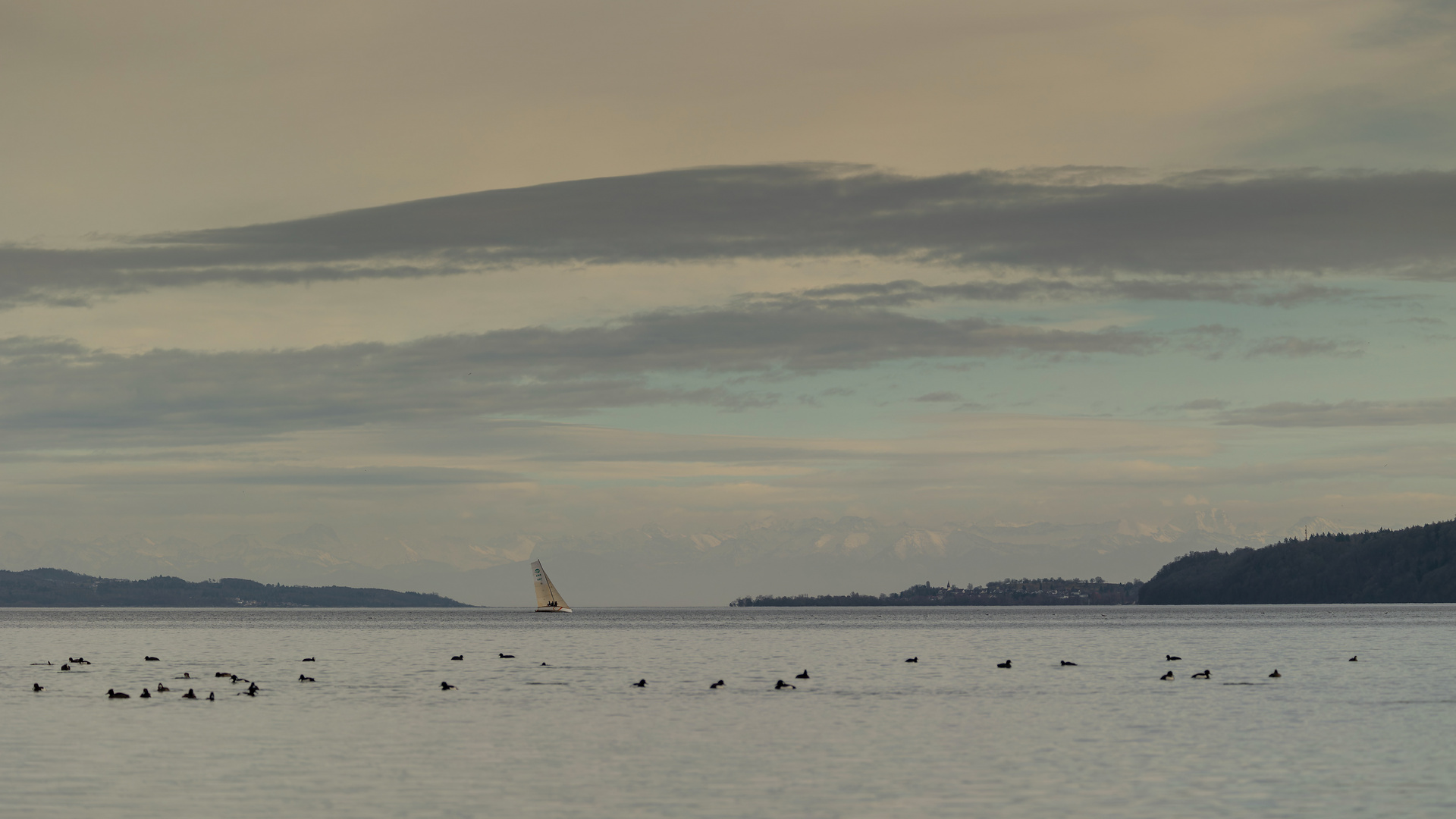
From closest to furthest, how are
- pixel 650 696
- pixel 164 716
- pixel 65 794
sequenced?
pixel 65 794, pixel 164 716, pixel 650 696

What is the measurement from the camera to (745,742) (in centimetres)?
Result: 5600

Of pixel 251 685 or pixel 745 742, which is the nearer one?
pixel 745 742

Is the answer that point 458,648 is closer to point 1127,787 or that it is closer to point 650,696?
point 650,696

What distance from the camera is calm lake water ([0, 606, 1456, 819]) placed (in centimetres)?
4116

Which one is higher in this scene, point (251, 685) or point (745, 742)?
point (251, 685)

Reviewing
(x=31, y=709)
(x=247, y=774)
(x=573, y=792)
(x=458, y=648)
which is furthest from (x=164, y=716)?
(x=458, y=648)

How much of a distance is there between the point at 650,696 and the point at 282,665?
49932mm

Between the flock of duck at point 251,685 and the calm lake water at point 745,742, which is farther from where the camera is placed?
the flock of duck at point 251,685

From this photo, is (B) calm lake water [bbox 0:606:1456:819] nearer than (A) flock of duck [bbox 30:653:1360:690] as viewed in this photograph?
Yes

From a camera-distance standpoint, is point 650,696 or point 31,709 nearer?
point 31,709

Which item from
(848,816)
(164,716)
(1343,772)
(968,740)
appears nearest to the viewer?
(848,816)

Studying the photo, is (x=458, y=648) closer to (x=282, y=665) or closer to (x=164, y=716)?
(x=282, y=665)

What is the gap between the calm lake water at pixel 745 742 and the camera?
41.2 metres

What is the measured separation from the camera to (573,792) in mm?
43094
